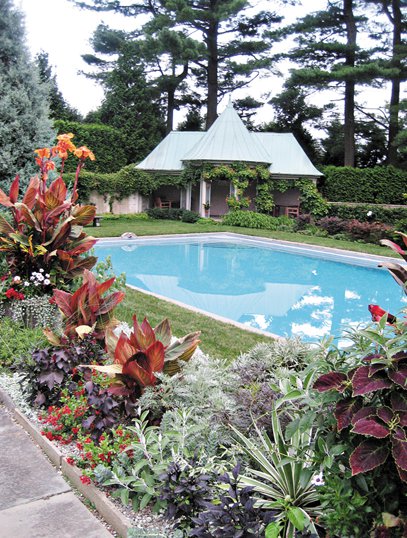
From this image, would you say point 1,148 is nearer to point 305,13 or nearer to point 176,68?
point 305,13

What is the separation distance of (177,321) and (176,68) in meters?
23.4

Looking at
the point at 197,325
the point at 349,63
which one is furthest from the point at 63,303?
the point at 349,63

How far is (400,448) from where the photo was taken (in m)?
1.55

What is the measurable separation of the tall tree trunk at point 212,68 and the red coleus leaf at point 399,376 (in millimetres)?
23844

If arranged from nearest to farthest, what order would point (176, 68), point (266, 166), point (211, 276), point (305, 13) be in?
point (211, 276), point (266, 166), point (305, 13), point (176, 68)

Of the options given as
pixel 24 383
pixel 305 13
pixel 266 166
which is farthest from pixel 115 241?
pixel 305 13

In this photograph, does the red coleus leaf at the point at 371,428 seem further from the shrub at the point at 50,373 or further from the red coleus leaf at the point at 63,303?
the red coleus leaf at the point at 63,303

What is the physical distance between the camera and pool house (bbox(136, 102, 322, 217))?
68.9 ft

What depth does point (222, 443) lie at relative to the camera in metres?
2.54

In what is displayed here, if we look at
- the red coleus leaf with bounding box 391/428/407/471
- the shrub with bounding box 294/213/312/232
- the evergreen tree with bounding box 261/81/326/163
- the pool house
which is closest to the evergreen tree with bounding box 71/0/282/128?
the evergreen tree with bounding box 261/81/326/163

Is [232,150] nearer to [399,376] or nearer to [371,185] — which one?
[371,185]

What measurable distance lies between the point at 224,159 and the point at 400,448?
19.7 m

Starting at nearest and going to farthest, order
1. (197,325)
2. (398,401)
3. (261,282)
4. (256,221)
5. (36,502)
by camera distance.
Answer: (398,401), (36,502), (197,325), (261,282), (256,221)

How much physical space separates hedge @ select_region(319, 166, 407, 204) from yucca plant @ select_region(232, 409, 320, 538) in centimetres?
1994
